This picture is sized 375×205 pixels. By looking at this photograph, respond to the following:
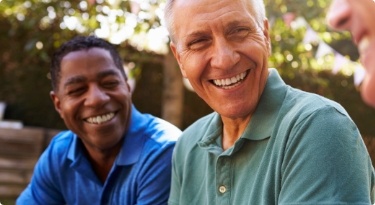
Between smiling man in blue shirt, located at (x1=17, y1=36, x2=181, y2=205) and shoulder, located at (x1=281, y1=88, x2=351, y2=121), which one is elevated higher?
shoulder, located at (x1=281, y1=88, x2=351, y2=121)

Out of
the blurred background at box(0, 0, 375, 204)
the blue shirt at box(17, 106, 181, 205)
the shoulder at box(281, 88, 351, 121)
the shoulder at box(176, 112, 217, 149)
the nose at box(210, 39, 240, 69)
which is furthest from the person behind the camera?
the blurred background at box(0, 0, 375, 204)

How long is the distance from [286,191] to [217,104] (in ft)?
1.35

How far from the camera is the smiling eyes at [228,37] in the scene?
68.1 inches

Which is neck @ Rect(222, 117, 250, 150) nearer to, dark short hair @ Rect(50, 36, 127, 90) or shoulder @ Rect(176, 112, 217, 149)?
shoulder @ Rect(176, 112, 217, 149)

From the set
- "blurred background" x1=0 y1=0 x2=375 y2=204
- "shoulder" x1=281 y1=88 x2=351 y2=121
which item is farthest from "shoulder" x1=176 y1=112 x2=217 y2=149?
"blurred background" x1=0 y1=0 x2=375 y2=204

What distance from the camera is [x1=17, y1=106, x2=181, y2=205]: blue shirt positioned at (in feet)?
8.42

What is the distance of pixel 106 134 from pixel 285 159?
1.24 meters

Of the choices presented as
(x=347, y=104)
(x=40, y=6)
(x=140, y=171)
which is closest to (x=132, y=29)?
(x=40, y=6)

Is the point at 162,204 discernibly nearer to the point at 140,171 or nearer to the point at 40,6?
the point at 140,171

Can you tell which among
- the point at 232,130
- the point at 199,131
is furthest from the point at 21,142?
the point at 232,130

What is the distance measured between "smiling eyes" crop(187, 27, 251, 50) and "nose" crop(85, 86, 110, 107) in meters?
0.94

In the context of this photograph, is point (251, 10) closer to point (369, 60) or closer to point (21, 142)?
point (369, 60)

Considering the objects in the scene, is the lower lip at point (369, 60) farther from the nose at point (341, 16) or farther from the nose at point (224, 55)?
the nose at point (224, 55)

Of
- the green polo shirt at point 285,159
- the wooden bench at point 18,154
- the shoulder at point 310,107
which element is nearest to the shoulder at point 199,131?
the green polo shirt at point 285,159
